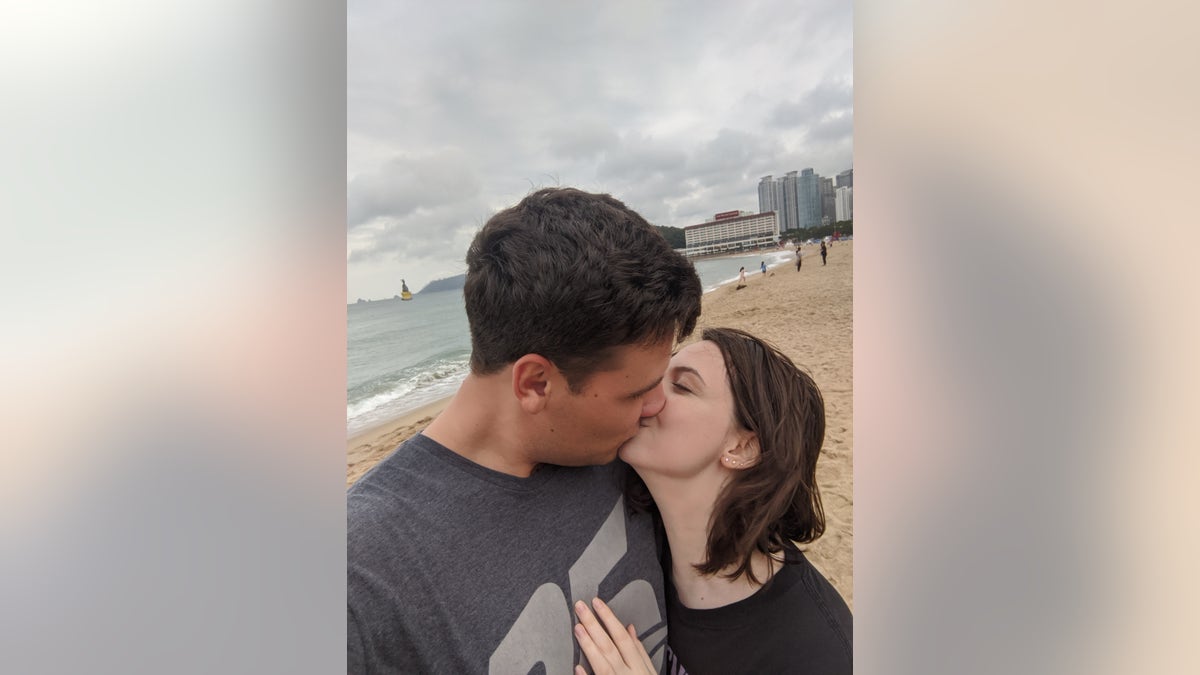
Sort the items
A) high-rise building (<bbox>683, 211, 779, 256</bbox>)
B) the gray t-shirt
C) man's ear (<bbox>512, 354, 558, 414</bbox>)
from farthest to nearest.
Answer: high-rise building (<bbox>683, 211, 779, 256</bbox>)
man's ear (<bbox>512, 354, 558, 414</bbox>)
the gray t-shirt

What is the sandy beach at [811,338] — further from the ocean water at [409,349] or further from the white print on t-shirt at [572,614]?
the white print on t-shirt at [572,614]

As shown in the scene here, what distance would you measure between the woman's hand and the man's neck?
0.31 metres

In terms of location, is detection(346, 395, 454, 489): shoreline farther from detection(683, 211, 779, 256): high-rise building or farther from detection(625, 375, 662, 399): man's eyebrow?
detection(683, 211, 779, 256): high-rise building

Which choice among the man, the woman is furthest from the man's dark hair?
the woman

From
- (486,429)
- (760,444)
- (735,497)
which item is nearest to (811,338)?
(760,444)

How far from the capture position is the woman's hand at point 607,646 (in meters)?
1.07

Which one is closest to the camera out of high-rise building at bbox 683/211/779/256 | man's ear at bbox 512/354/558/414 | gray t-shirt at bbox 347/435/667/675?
gray t-shirt at bbox 347/435/667/675

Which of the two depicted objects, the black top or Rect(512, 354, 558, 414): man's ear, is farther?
the black top

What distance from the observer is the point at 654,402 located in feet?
3.95

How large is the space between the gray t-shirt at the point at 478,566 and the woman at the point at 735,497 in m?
0.10

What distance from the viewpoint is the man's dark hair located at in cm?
99

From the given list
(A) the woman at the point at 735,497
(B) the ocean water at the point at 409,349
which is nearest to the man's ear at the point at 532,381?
(B) the ocean water at the point at 409,349
